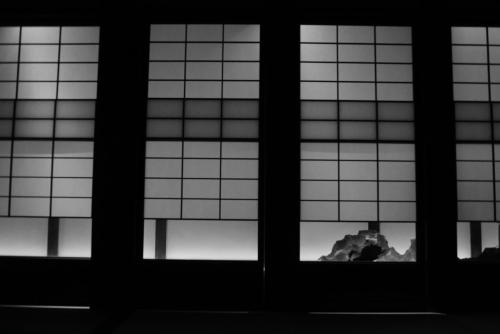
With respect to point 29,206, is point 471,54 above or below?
above

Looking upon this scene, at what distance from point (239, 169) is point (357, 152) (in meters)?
1.93

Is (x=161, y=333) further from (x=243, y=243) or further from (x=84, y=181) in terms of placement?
(x=84, y=181)

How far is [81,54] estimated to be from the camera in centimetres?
727

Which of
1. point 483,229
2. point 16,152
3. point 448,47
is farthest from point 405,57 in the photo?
point 16,152

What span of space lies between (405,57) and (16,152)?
21.6ft

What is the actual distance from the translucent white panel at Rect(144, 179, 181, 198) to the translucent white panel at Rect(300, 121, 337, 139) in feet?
7.24

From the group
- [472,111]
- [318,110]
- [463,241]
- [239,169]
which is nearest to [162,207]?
[239,169]

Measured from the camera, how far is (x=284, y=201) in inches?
268

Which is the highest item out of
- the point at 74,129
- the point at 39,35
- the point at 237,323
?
the point at 39,35

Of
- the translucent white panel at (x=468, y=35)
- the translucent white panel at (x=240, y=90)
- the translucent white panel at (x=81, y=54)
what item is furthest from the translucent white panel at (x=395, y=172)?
the translucent white panel at (x=81, y=54)

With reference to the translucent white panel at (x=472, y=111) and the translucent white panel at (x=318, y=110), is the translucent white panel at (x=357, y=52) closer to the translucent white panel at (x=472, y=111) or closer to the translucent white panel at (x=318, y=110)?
the translucent white panel at (x=318, y=110)

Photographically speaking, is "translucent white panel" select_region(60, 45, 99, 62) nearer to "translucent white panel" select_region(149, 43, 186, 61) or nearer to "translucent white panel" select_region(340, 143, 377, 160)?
"translucent white panel" select_region(149, 43, 186, 61)

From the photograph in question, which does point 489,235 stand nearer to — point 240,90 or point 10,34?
point 240,90

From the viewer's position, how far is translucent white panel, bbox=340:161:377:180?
7.04m
